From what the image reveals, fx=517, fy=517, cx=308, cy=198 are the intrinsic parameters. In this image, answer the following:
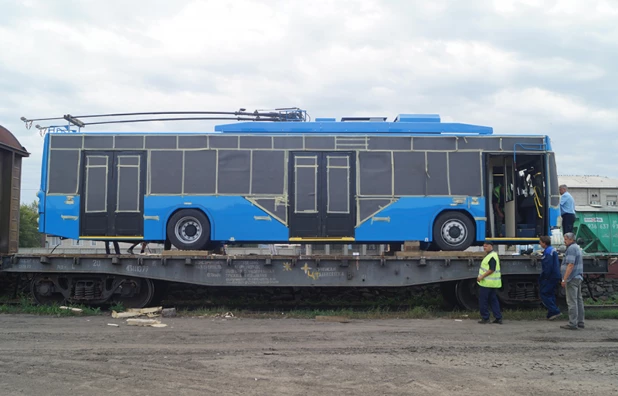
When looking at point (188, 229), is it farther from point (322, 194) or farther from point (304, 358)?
point (304, 358)

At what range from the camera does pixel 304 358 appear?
7.25m

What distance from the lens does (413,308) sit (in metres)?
12.3

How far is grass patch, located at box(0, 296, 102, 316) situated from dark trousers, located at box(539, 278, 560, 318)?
379 inches

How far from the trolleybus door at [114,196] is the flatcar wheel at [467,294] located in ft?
24.5

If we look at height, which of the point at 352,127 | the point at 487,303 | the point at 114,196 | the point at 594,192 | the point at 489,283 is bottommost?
the point at 487,303

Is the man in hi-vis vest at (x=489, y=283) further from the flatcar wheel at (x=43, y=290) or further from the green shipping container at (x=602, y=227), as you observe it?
the green shipping container at (x=602, y=227)

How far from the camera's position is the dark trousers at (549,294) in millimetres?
10769

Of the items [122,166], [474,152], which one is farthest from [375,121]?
[122,166]

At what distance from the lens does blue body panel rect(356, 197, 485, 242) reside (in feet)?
39.3

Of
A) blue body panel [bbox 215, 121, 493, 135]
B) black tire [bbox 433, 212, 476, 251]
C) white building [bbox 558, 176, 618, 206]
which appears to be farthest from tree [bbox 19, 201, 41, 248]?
white building [bbox 558, 176, 618, 206]

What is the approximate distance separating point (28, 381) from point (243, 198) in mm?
6564

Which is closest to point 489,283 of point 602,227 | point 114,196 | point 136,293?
point 136,293

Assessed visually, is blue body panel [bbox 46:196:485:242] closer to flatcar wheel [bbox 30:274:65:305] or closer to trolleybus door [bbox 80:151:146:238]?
trolleybus door [bbox 80:151:146:238]

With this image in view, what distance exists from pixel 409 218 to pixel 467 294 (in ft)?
7.25
